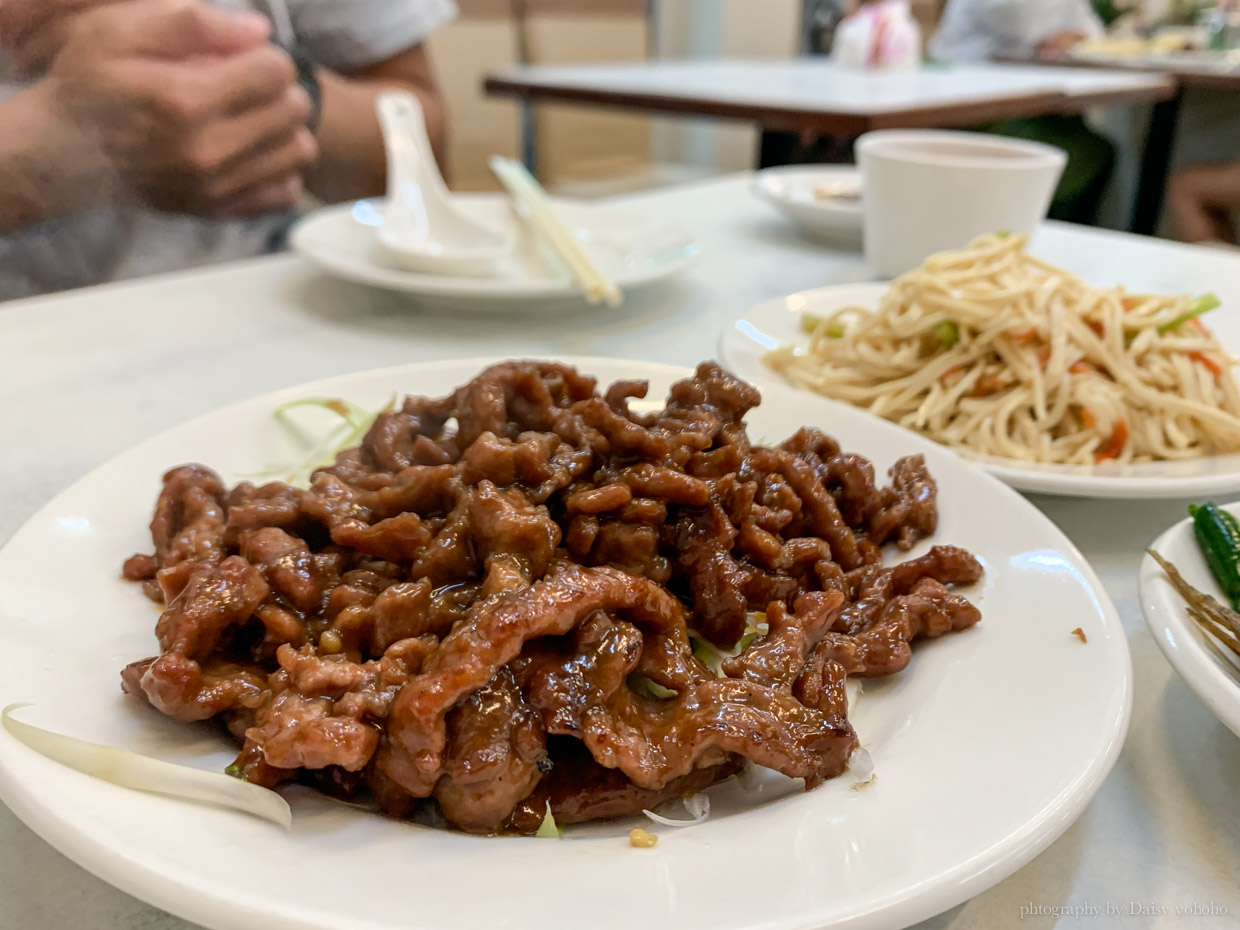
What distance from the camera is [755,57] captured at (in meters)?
9.95

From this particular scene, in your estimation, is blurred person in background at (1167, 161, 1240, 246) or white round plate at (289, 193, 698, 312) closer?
white round plate at (289, 193, 698, 312)

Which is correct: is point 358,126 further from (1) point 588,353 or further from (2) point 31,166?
(1) point 588,353

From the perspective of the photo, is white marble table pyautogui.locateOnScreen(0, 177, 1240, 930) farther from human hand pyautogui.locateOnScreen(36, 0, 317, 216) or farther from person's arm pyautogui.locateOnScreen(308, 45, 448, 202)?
person's arm pyautogui.locateOnScreen(308, 45, 448, 202)

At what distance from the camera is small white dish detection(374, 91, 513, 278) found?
2070 mm

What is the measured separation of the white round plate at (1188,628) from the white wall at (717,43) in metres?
8.94

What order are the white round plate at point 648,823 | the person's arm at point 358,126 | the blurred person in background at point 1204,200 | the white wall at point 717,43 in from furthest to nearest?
the white wall at point 717,43 < the blurred person in background at point 1204,200 < the person's arm at point 358,126 < the white round plate at point 648,823

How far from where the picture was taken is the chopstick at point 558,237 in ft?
6.46

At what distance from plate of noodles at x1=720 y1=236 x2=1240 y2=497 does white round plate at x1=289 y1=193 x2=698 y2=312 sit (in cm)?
45

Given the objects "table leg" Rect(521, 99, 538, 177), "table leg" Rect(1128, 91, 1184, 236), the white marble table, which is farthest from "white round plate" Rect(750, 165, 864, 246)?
"table leg" Rect(1128, 91, 1184, 236)

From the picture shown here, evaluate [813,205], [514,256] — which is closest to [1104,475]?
[514,256]

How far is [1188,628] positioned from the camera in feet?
2.81

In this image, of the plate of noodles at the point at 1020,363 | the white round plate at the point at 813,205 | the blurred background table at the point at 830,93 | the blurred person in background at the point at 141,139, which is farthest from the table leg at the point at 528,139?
the plate of noodles at the point at 1020,363

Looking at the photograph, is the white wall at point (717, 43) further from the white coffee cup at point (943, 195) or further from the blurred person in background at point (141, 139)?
the white coffee cup at point (943, 195)

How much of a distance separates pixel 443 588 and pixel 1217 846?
0.75 metres
